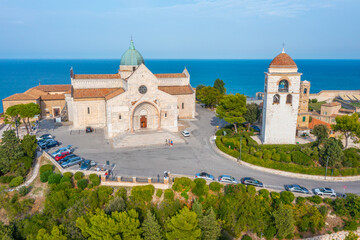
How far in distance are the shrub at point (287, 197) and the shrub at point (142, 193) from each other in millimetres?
14280

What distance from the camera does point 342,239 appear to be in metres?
27.7

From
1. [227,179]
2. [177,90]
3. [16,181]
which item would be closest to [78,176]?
[16,181]

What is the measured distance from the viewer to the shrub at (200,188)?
30487 mm

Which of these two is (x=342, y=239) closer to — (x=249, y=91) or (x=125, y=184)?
(x=125, y=184)

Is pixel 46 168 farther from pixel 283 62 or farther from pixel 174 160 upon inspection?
pixel 283 62

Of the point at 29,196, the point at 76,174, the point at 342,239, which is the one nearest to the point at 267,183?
the point at 342,239

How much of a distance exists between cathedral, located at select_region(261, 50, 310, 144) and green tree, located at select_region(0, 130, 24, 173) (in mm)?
35246

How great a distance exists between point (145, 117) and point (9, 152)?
21.4 meters

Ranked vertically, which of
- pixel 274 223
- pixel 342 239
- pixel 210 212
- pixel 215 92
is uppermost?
pixel 215 92

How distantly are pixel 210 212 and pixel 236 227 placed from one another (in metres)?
3.90

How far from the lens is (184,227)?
77.5ft

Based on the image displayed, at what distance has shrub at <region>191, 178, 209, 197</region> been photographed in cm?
3049

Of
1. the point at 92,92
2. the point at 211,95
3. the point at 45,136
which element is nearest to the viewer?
the point at 45,136

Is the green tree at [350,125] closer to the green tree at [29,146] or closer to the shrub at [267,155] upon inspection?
the shrub at [267,155]
